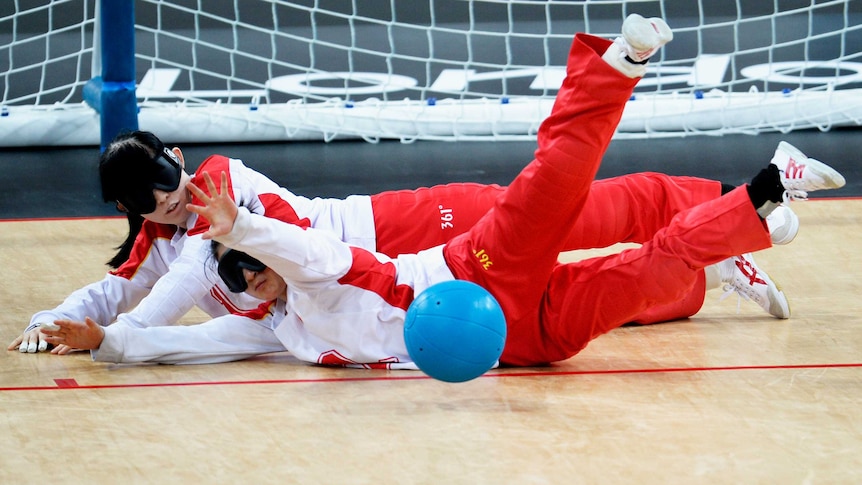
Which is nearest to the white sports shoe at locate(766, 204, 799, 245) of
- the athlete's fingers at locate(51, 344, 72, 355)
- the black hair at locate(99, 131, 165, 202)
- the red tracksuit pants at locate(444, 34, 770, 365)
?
the red tracksuit pants at locate(444, 34, 770, 365)

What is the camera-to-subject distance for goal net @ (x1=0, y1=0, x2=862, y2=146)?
5324mm

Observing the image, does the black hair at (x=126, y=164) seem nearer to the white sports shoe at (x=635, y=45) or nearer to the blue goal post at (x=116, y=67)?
the white sports shoe at (x=635, y=45)

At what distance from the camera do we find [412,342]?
2088mm

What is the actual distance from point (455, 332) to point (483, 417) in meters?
0.18

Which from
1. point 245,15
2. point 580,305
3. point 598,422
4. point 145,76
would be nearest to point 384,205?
point 580,305

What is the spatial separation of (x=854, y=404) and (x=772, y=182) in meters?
0.45

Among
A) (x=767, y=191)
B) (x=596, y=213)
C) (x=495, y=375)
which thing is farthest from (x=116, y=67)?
(x=767, y=191)

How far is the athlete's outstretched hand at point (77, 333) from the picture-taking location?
237 centimetres

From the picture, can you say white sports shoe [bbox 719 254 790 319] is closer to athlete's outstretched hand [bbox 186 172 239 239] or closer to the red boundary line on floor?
the red boundary line on floor

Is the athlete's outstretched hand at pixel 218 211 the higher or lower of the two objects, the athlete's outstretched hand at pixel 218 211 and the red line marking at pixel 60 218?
the higher

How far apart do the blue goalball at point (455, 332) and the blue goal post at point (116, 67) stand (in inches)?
83.6

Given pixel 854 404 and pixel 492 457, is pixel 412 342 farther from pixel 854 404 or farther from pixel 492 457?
pixel 854 404

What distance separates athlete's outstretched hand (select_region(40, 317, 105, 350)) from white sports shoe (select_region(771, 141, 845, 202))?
1.47 metres

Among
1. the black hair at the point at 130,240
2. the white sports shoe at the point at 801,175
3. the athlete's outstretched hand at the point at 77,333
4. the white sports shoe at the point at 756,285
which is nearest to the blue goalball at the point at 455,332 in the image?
the white sports shoe at the point at 801,175
